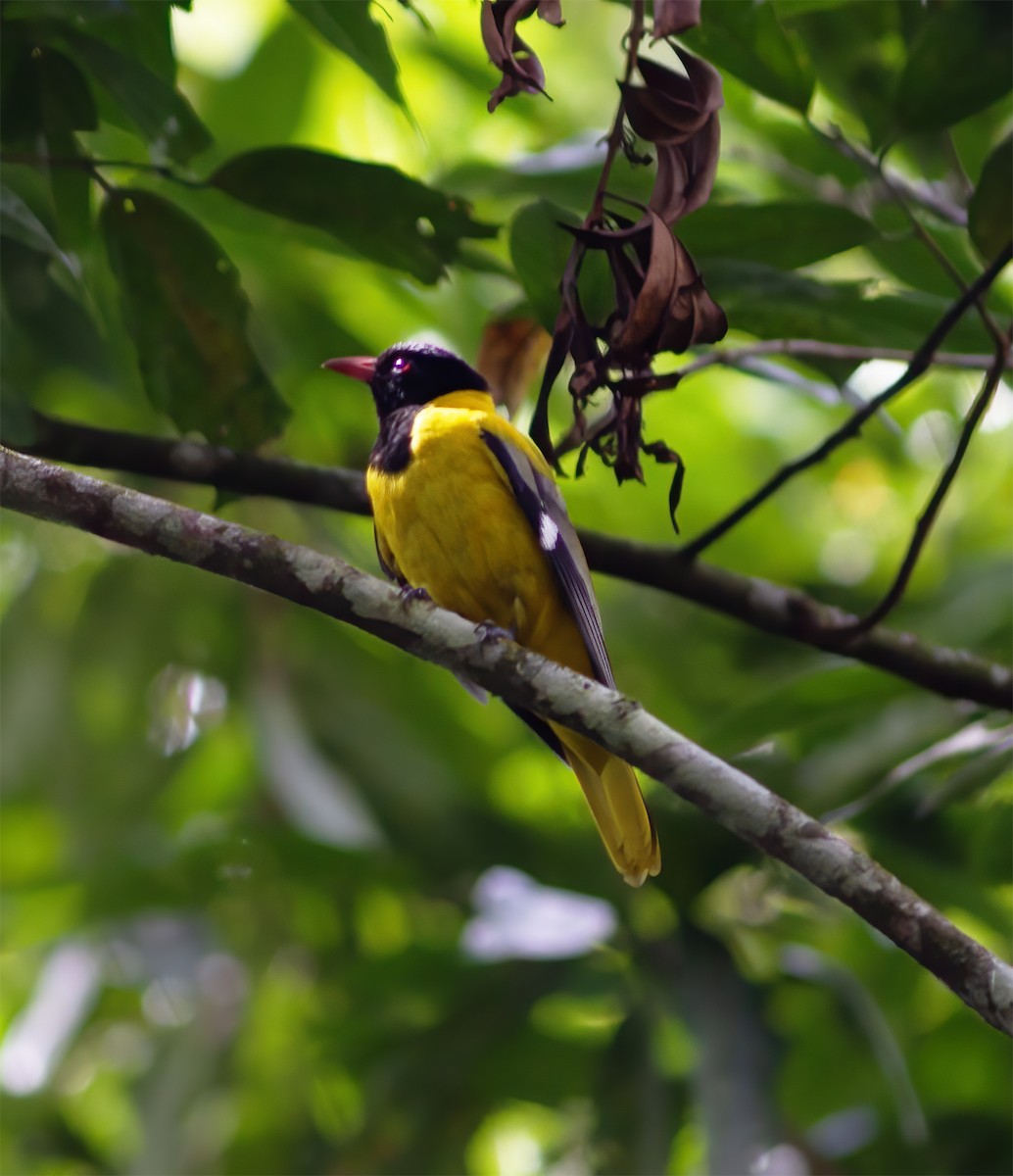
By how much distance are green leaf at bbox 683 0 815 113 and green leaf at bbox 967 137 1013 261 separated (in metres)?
0.40

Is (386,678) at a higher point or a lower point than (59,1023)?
higher

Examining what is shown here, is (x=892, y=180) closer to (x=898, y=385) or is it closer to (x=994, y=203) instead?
(x=994, y=203)

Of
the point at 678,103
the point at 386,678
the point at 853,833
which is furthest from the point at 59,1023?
the point at 678,103

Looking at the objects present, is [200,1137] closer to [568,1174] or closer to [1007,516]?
[568,1174]

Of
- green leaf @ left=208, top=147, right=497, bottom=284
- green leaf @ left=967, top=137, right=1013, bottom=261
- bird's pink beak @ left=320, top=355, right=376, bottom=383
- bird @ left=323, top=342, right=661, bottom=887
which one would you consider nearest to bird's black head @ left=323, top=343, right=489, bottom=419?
bird's pink beak @ left=320, top=355, right=376, bottom=383

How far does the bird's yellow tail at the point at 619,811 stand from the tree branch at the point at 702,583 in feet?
1.41

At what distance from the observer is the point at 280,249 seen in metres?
4.56

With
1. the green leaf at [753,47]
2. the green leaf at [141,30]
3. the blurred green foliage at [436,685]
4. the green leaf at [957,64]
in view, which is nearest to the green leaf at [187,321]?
the blurred green foliage at [436,685]

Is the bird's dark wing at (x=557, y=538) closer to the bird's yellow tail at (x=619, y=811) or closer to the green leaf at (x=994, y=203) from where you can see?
the bird's yellow tail at (x=619, y=811)

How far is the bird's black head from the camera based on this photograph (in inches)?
158

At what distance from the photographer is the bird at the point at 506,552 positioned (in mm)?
3146

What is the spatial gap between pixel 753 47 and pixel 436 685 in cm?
252

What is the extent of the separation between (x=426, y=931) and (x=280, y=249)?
7.59ft

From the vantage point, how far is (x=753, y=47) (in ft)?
8.82
